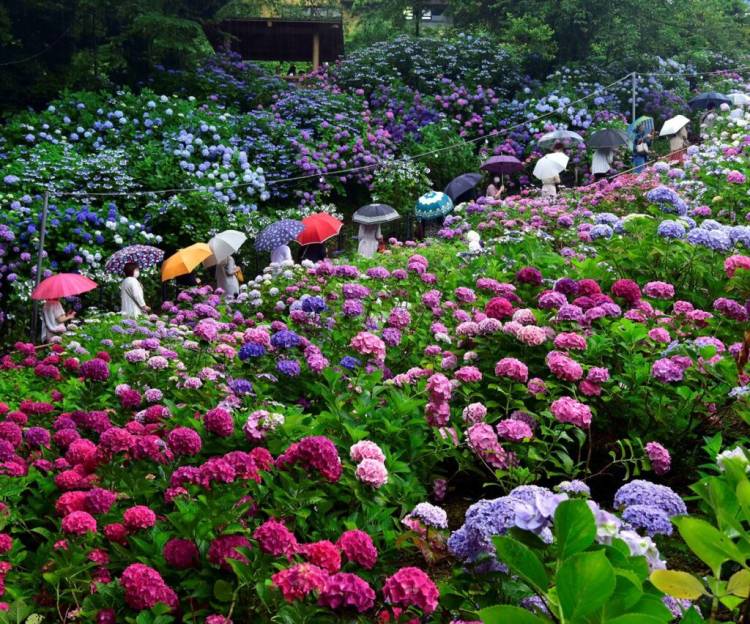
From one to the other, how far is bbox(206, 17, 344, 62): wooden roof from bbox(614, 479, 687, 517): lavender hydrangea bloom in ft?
61.3

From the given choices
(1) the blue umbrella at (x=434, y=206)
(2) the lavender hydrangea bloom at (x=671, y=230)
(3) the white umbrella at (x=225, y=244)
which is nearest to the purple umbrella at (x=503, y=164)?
(1) the blue umbrella at (x=434, y=206)

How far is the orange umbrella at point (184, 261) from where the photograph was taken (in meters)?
9.05

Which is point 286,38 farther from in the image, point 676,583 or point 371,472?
point 676,583

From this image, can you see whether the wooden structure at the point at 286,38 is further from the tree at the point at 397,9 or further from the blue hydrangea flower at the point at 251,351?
the blue hydrangea flower at the point at 251,351

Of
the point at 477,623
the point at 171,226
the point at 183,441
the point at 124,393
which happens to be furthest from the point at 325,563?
the point at 171,226

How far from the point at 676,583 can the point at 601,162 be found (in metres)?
14.5

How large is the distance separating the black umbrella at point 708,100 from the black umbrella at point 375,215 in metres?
9.83

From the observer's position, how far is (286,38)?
2119 centimetres

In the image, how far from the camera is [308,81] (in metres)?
18.8

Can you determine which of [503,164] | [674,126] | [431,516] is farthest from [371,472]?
[674,126]

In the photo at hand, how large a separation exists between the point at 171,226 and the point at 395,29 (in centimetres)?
1374

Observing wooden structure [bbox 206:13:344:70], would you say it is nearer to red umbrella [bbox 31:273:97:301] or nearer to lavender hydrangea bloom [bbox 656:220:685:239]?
red umbrella [bbox 31:273:97:301]

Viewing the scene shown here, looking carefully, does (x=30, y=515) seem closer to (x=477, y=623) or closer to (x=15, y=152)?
(x=477, y=623)

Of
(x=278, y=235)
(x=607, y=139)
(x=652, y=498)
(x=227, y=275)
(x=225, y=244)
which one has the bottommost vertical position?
(x=227, y=275)
